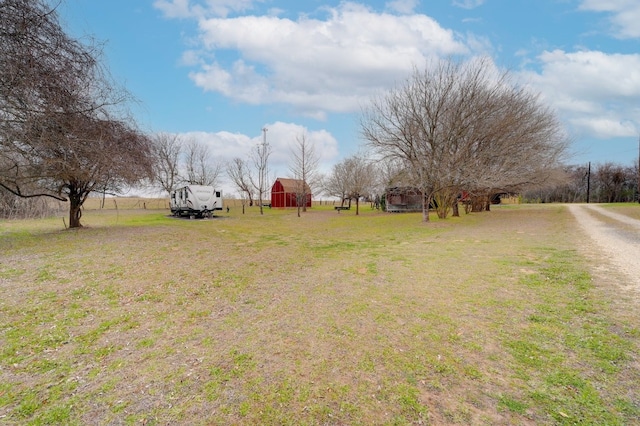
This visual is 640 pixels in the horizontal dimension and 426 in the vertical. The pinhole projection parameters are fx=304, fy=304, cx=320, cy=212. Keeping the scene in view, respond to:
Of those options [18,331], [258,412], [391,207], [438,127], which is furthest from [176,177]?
[258,412]

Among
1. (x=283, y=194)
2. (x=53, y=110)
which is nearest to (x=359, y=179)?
(x=283, y=194)

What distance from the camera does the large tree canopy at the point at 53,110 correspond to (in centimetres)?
600

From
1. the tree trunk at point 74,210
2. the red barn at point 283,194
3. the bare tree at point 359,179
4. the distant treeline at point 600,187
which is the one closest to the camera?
the tree trunk at point 74,210

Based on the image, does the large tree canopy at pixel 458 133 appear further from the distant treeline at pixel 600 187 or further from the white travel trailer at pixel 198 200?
the distant treeline at pixel 600 187

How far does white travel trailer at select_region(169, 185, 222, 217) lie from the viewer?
76.7 feet

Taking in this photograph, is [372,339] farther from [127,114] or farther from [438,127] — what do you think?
[438,127]

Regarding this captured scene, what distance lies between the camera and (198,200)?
2345 cm

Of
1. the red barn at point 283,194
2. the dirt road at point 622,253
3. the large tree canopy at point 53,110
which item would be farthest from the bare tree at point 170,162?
the dirt road at point 622,253

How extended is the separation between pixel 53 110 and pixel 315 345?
849 centimetres

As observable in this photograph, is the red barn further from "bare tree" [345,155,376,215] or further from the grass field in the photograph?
the grass field

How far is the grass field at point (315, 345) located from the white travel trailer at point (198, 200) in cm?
1667

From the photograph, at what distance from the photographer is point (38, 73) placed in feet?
20.7

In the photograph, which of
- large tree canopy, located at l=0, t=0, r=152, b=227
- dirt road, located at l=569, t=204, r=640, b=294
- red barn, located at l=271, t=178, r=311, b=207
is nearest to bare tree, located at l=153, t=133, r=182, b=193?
red barn, located at l=271, t=178, r=311, b=207

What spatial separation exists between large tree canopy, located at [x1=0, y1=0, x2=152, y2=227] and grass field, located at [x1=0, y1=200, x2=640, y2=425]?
325 cm
